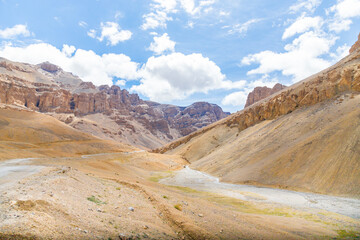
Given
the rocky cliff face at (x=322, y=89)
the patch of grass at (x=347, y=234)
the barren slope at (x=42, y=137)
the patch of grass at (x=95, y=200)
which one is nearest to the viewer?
the patch of grass at (x=95, y=200)

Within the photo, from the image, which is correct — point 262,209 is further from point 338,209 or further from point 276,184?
point 276,184

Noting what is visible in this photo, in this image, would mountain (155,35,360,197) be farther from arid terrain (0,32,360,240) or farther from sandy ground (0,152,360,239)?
sandy ground (0,152,360,239)

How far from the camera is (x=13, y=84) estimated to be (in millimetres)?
154625

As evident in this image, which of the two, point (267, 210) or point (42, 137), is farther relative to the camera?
point (42, 137)

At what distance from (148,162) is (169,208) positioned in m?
51.3

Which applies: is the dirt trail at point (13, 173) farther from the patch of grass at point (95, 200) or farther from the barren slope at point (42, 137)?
the barren slope at point (42, 137)

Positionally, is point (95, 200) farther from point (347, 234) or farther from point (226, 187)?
point (226, 187)

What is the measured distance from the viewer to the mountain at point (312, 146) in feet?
90.0

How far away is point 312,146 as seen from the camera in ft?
110

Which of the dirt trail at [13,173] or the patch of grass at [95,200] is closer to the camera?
the patch of grass at [95,200]

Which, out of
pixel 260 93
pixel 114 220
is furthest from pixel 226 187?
pixel 260 93

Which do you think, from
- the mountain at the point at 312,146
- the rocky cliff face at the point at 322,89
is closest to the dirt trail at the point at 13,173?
the mountain at the point at 312,146

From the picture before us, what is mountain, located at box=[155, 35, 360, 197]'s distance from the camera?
27438mm

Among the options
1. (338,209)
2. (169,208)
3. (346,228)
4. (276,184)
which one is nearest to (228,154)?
(276,184)
